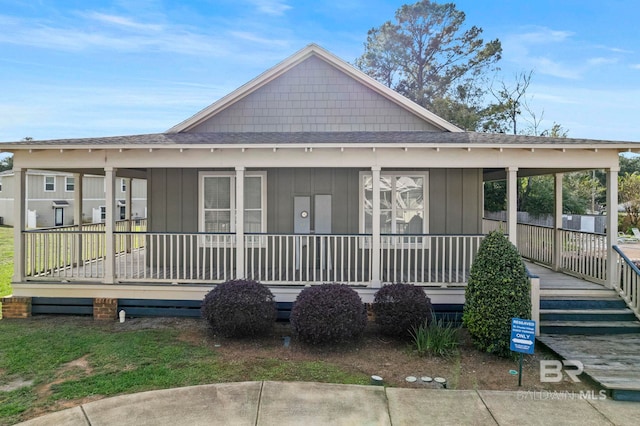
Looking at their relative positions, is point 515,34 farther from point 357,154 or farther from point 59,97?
point 59,97

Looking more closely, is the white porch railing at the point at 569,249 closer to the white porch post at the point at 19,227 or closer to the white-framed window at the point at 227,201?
the white-framed window at the point at 227,201

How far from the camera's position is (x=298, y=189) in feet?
Answer: 33.0

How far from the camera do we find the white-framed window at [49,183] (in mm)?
31777

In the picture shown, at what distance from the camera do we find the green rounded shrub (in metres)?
6.14

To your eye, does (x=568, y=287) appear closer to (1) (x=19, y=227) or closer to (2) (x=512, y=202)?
(2) (x=512, y=202)

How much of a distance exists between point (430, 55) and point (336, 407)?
90.7 ft

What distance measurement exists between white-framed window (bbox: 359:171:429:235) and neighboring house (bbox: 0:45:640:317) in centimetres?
2

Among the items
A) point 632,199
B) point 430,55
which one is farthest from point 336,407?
point 632,199

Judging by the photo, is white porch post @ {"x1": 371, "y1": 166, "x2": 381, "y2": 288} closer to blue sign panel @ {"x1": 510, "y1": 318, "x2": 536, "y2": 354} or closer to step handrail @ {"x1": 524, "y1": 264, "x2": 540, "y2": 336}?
step handrail @ {"x1": 524, "y1": 264, "x2": 540, "y2": 336}

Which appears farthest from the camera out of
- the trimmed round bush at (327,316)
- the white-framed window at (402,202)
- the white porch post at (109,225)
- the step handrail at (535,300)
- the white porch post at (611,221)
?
the white-framed window at (402,202)

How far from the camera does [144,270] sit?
938 cm

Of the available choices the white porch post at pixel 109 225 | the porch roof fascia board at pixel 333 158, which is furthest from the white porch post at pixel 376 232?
the white porch post at pixel 109 225

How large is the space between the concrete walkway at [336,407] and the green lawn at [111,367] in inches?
12.4

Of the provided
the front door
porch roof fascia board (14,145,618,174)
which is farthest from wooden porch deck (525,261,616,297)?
the front door
